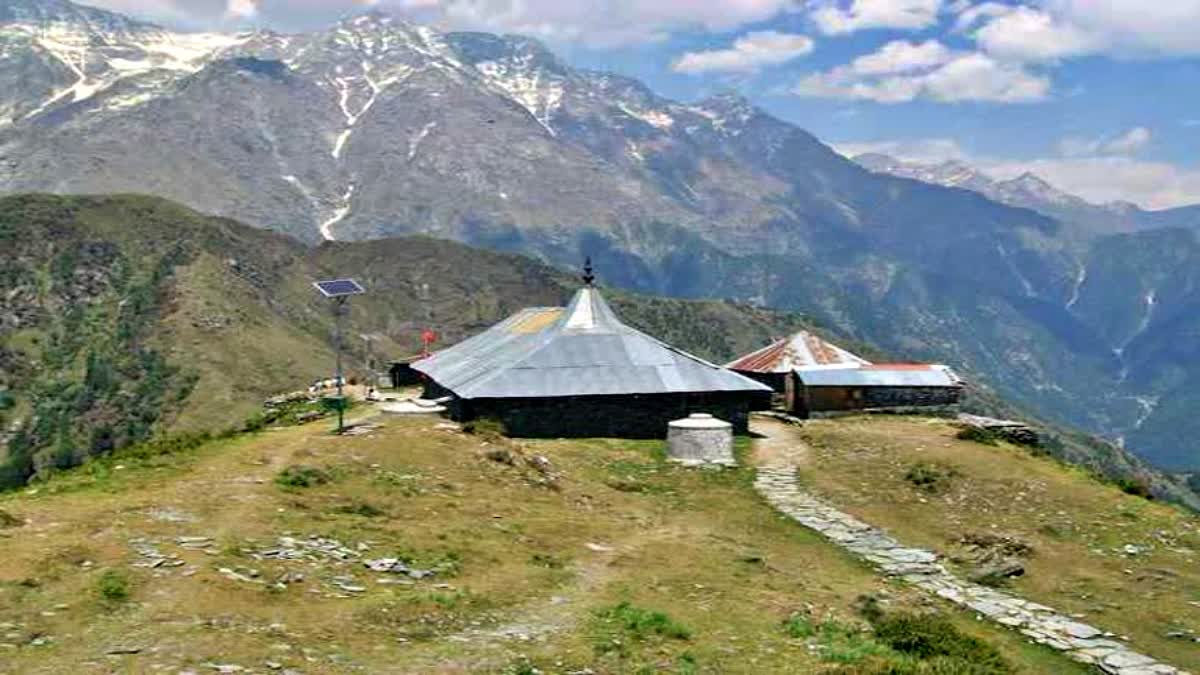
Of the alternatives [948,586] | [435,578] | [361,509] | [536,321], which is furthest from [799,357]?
[435,578]

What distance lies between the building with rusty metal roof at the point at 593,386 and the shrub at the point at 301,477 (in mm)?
15270

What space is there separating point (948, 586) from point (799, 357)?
129 ft

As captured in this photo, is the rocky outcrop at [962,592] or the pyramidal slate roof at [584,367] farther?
the pyramidal slate roof at [584,367]

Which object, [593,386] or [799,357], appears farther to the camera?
[799,357]

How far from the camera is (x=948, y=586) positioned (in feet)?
85.4

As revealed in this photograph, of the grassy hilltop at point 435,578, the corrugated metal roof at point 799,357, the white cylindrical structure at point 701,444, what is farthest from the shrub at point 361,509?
the corrugated metal roof at point 799,357

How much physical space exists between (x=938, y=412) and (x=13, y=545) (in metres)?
50.9

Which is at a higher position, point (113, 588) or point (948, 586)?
point (113, 588)

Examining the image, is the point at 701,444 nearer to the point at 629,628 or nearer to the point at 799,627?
the point at 799,627

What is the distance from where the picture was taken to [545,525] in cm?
2734

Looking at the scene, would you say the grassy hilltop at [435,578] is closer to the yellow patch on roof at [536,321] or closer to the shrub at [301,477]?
the shrub at [301,477]

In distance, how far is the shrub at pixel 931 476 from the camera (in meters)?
36.3

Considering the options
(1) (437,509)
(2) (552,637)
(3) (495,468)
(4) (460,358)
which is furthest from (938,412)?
(2) (552,637)

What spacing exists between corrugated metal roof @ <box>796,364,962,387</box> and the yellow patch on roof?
14.4m
